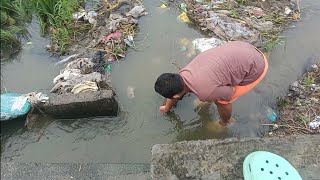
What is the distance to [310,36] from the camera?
4953 millimetres

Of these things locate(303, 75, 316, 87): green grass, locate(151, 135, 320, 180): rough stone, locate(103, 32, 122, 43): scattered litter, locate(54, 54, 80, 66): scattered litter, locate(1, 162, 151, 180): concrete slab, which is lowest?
locate(1, 162, 151, 180): concrete slab

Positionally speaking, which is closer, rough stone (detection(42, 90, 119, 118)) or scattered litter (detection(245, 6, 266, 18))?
rough stone (detection(42, 90, 119, 118))

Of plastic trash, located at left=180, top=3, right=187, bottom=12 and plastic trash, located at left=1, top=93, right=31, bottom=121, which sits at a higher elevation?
plastic trash, located at left=180, top=3, right=187, bottom=12

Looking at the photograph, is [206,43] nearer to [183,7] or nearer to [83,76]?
[183,7]

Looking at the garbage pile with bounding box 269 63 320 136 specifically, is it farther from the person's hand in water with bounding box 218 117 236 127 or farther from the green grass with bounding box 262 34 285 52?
the green grass with bounding box 262 34 285 52

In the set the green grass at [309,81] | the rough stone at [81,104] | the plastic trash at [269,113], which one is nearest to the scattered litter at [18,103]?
the rough stone at [81,104]

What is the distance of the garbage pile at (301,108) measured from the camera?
3857 mm

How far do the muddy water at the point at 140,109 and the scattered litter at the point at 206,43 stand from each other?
15 cm

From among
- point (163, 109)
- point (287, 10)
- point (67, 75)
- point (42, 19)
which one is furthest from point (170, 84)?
point (287, 10)

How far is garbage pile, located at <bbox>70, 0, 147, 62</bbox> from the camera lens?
4.78 m

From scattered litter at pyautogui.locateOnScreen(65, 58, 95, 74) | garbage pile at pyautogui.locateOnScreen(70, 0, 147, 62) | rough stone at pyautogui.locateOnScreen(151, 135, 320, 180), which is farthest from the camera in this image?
garbage pile at pyautogui.locateOnScreen(70, 0, 147, 62)

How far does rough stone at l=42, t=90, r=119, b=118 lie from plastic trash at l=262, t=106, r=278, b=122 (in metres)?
1.77

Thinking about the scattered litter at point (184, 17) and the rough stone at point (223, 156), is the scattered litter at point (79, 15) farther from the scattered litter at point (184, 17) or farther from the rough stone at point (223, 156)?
the rough stone at point (223, 156)

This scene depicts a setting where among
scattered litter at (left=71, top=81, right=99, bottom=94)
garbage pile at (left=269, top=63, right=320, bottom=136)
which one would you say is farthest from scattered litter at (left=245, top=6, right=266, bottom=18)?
scattered litter at (left=71, top=81, right=99, bottom=94)
